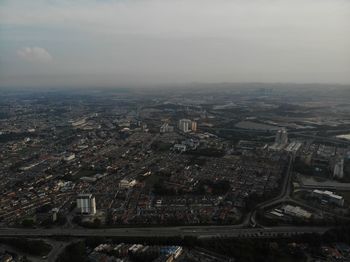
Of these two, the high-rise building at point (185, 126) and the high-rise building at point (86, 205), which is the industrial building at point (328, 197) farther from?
the high-rise building at point (185, 126)

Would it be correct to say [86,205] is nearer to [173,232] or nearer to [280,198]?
[173,232]

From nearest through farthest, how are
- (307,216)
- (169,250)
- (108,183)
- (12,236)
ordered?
(169,250) → (12,236) → (307,216) → (108,183)

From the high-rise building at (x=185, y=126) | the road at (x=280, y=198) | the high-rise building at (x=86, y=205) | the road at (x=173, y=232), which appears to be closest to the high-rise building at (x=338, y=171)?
the road at (x=280, y=198)

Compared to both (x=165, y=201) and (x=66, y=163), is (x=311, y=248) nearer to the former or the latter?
(x=165, y=201)

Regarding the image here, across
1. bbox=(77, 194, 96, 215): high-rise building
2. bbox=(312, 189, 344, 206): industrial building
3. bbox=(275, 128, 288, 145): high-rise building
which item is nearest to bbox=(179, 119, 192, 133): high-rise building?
bbox=(275, 128, 288, 145): high-rise building

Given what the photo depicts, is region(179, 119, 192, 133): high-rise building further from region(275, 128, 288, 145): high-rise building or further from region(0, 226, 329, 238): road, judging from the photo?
region(0, 226, 329, 238): road

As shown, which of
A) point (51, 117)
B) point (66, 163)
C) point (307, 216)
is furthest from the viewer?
point (51, 117)

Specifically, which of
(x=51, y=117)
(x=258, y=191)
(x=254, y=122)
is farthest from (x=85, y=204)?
(x=51, y=117)

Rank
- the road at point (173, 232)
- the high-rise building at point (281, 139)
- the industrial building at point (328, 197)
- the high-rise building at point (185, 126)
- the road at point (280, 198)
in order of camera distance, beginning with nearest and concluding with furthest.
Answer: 1. the road at point (173, 232)
2. the road at point (280, 198)
3. the industrial building at point (328, 197)
4. the high-rise building at point (281, 139)
5. the high-rise building at point (185, 126)
